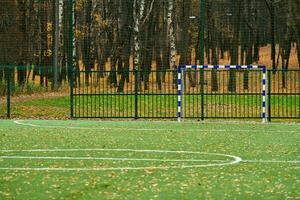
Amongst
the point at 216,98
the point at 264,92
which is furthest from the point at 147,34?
the point at 264,92

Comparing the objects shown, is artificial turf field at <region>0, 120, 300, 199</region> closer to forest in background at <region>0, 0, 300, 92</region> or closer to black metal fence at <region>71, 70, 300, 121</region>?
black metal fence at <region>71, 70, 300, 121</region>

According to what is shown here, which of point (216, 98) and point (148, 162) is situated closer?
point (148, 162)

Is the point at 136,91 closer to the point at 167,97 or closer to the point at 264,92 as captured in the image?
the point at 167,97

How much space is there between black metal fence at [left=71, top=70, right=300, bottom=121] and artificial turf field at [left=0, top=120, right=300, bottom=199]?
180 inches

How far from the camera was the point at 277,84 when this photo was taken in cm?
2867

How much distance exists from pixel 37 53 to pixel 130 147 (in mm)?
38002

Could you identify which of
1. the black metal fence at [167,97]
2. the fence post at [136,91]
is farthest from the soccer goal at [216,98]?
the fence post at [136,91]

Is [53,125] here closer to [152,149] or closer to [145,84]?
[145,84]

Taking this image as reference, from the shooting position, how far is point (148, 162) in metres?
13.2

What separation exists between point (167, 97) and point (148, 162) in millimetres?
13980

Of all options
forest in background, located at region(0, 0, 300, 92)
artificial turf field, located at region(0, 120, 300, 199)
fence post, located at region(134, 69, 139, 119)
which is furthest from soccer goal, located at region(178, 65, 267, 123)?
artificial turf field, located at region(0, 120, 300, 199)

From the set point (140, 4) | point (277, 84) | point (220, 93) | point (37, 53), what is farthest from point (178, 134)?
point (37, 53)

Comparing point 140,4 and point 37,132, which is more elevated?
point 140,4

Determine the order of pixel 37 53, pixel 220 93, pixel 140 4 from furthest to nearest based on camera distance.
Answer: pixel 37 53
pixel 140 4
pixel 220 93
